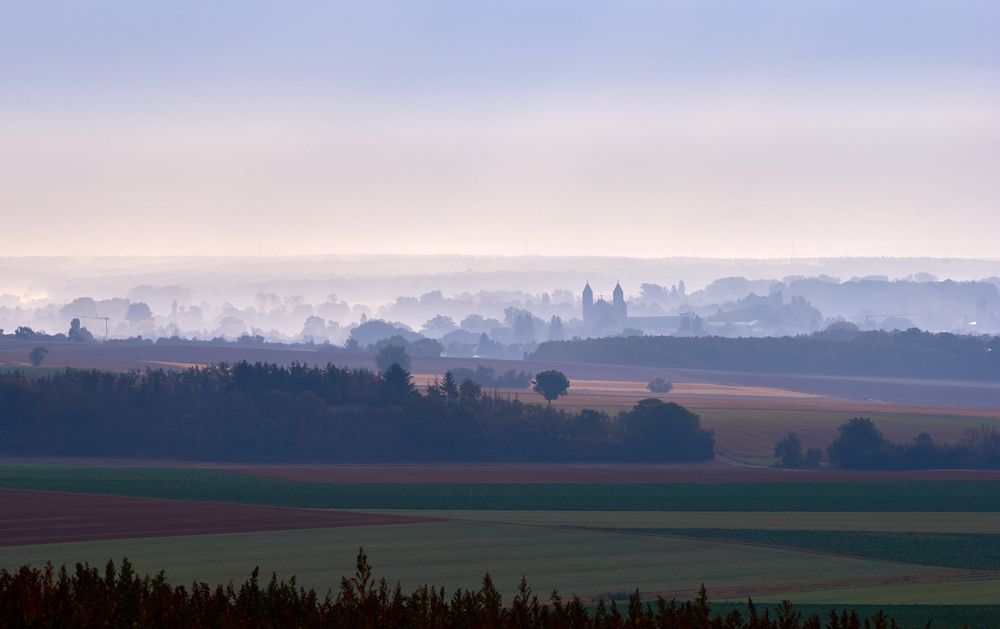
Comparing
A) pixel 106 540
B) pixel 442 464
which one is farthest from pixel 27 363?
pixel 106 540

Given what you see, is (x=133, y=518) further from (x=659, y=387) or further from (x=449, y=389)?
(x=659, y=387)

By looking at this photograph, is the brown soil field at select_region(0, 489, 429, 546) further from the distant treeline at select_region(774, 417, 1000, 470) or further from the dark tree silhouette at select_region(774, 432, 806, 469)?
the distant treeline at select_region(774, 417, 1000, 470)

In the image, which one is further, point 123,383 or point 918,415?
point 918,415

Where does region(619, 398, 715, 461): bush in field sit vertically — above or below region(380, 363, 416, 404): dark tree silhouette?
below

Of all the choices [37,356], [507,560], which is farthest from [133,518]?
[37,356]

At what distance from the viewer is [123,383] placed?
403ft

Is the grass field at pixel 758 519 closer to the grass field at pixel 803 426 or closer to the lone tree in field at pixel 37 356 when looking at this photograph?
the grass field at pixel 803 426

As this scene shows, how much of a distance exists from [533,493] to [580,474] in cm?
1459

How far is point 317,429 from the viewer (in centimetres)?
11525

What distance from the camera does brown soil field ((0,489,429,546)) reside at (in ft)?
192

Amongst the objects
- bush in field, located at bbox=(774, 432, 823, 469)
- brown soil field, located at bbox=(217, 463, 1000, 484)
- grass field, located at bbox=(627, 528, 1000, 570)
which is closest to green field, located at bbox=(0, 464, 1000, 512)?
brown soil field, located at bbox=(217, 463, 1000, 484)

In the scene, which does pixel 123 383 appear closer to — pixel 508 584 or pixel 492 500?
pixel 492 500

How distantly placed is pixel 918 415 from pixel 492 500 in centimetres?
7818

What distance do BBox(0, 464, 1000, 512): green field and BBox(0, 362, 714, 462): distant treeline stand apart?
21098 millimetres
